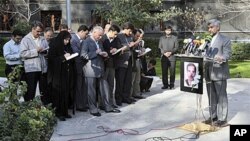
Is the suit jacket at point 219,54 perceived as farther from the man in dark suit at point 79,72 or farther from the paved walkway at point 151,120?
the man in dark suit at point 79,72

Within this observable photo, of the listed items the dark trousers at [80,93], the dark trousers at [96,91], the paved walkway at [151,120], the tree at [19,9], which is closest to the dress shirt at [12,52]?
the dark trousers at [80,93]

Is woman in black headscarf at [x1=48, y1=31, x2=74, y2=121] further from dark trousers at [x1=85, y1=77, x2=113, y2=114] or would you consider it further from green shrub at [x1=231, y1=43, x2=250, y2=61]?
green shrub at [x1=231, y1=43, x2=250, y2=61]

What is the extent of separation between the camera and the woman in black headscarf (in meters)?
8.65

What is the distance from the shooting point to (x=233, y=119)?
8.98m

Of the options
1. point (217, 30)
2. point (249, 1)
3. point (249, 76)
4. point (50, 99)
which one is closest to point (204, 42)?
point (217, 30)

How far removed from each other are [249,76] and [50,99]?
358 inches

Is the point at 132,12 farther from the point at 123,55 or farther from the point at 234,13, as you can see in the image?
the point at 234,13

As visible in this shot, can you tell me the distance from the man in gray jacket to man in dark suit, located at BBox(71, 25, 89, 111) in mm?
776

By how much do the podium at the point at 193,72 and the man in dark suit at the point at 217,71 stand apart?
316 mm

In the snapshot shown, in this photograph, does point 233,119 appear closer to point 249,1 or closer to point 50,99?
point 50,99

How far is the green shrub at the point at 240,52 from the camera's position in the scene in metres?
22.5

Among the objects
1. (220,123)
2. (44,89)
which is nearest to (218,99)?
(220,123)

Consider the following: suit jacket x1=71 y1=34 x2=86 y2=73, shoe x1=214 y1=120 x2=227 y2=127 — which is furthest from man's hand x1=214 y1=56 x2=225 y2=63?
suit jacket x1=71 y1=34 x2=86 y2=73

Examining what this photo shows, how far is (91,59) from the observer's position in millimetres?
9102
